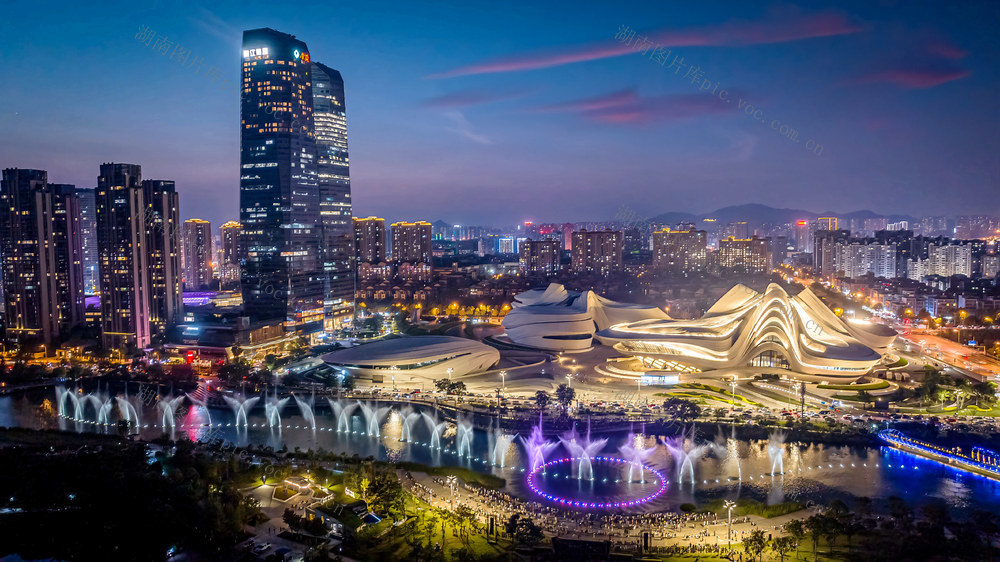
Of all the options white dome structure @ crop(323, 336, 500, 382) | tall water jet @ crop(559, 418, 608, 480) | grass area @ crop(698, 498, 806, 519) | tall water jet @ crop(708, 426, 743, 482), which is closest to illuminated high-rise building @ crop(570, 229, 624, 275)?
white dome structure @ crop(323, 336, 500, 382)

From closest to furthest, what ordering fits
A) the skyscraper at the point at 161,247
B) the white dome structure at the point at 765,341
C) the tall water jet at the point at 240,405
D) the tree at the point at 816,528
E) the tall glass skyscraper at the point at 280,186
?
the tree at the point at 816,528, the tall water jet at the point at 240,405, the white dome structure at the point at 765,341, the skyscraper at the point at 161,247, the tall glass skyscraper at the point at 280,186

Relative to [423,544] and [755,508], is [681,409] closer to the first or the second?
[755,508]

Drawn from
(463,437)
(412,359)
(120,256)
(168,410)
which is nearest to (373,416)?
(463,437)

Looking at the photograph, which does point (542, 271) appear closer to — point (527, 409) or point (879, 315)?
point (879, 315)

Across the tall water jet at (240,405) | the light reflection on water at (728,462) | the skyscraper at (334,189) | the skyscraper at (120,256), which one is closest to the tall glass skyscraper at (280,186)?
the skyscraper at (334,189)

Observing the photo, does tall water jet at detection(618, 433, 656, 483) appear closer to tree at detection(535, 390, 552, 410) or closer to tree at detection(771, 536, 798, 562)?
tree at detection(535, 390, 552, 410)

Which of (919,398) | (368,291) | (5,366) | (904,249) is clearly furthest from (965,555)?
Result: (904,249)

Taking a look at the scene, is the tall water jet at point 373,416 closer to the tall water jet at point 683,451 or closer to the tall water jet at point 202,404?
the tall water jet at point 202,404
